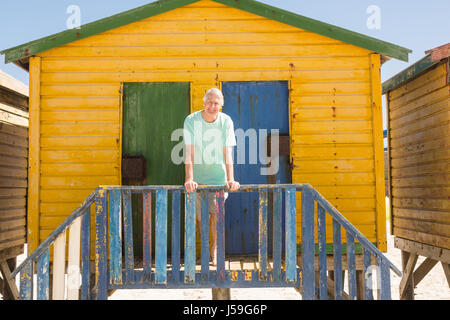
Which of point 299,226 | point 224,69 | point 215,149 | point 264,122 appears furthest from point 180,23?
point 299,226

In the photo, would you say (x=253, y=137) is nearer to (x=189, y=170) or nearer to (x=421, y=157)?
(x=189, y=170)

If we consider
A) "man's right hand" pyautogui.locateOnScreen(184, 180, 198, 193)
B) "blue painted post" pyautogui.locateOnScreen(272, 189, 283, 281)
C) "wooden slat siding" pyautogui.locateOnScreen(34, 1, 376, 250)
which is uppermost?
"wooden slat siding" pyautogui.locateOnScreen(34, 1, 376, 250)

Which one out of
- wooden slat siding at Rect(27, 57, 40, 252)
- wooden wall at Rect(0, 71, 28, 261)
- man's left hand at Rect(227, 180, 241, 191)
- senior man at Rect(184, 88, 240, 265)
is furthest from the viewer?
wooden wall at Rect(0, 71, 28, 261)

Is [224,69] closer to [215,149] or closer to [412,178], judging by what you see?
[215,149]

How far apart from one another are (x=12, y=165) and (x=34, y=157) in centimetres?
297

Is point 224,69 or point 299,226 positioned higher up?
point 224,69

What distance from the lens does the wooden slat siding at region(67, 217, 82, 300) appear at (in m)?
3.83

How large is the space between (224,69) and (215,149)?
221cm

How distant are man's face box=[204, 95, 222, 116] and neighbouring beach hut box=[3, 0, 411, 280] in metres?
1.84

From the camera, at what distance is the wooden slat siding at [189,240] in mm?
3934

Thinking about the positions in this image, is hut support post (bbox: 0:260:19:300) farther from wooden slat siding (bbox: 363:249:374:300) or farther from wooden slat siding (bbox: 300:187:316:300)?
wooden slat siding (bbox: 363:249:374:300)

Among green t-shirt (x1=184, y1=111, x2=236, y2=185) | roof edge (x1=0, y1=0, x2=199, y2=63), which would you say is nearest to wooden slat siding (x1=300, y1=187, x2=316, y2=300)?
green t-shirt (x1=184, y1=111, x2=236, y2=185)

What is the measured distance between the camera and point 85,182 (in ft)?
19.1

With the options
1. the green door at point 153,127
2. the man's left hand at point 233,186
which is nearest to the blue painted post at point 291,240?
the man's left hand at point 233,186
